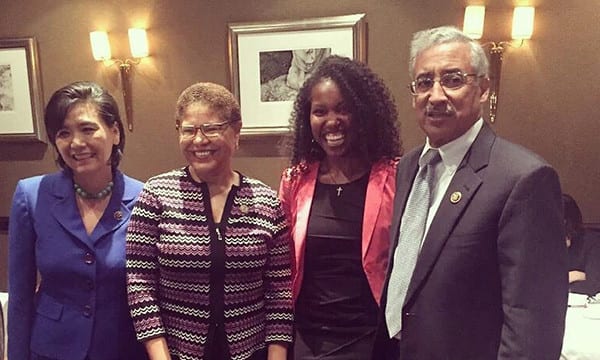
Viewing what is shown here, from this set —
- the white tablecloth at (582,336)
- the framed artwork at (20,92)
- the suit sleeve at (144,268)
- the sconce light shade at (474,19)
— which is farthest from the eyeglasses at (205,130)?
the framed artwork at (20,92)

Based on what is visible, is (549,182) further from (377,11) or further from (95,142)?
(377,11)

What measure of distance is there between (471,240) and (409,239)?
226 mm

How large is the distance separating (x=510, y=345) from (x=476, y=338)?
0.35 ft

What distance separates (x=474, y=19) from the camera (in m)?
3.55

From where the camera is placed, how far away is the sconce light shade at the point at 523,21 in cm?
354

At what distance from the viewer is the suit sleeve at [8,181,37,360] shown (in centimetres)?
179

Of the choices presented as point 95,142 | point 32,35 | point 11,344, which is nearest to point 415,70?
point 95,142

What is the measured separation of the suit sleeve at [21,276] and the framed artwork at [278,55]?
2.33m

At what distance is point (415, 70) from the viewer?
1.56 m

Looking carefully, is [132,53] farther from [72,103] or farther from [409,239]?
[409,239]

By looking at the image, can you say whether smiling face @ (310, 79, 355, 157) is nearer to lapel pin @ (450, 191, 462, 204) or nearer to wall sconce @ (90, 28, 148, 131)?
lapel pin @ (450, 191, 462, 204)

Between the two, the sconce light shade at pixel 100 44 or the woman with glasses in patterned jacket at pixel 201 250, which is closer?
the woman with glasses in patterned jacket at pixel 201 250

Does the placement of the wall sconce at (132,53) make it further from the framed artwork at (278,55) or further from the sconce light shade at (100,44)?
the framed artwork at (278,55)

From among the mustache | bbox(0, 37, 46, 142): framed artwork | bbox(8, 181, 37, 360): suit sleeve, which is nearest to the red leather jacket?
the mustache
